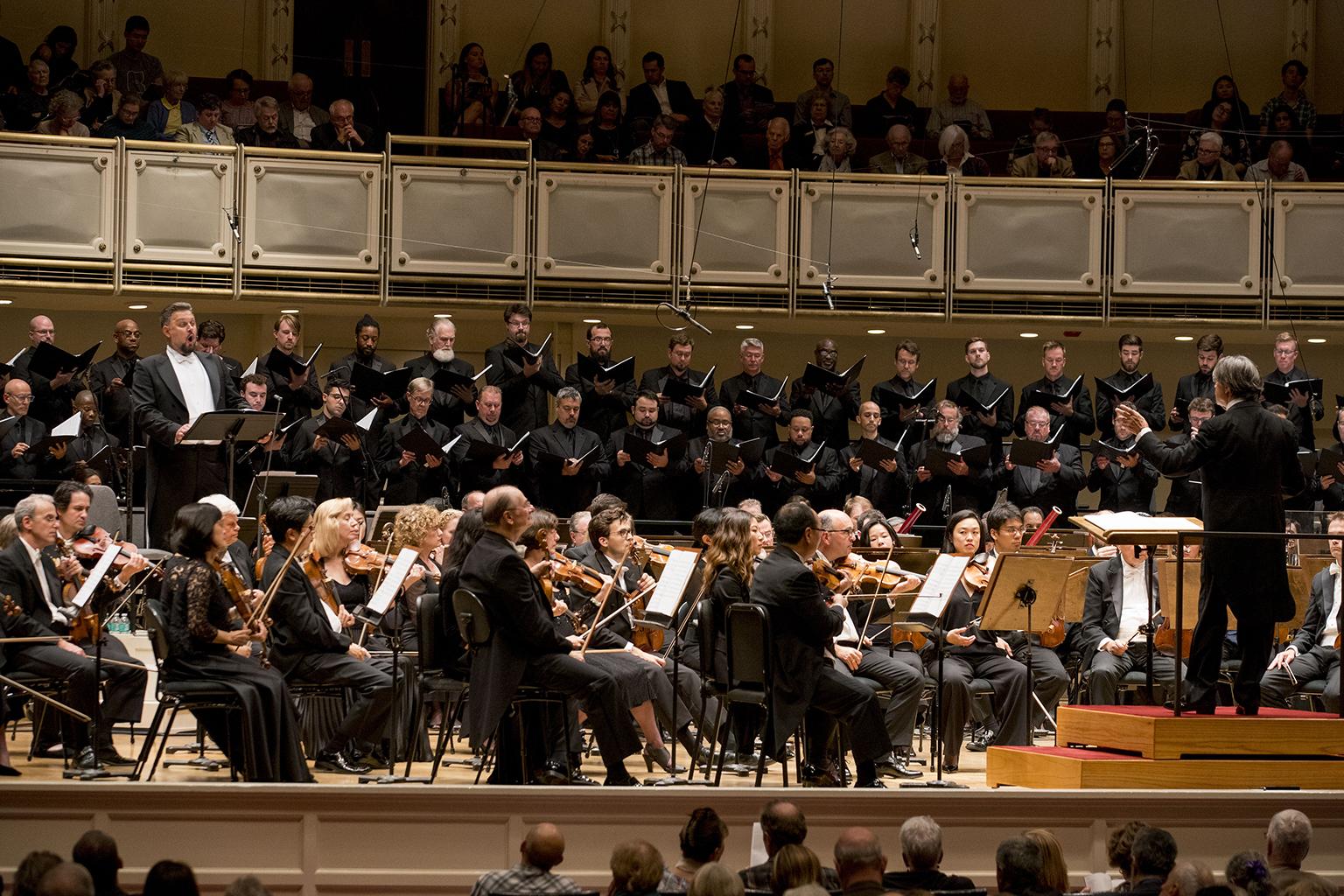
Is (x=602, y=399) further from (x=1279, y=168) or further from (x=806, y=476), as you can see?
(x=1279, y=168)

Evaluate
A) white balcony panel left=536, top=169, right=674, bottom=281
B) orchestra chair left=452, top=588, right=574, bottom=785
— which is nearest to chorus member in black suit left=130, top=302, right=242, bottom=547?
orchestra chair left=452, top=588, right=574, bottom=785

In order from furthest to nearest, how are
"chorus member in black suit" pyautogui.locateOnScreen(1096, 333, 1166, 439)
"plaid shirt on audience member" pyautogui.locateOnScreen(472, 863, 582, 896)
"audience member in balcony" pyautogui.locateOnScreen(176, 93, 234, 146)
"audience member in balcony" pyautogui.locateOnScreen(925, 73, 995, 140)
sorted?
"audience member in balcony" pyautogui.locateOnScreen(925, 73, 995, 140), "audience member in balcony" pyautogui.locateOnScreen(176, 93, 234, 146), "chorus member in black suit" pyautogui.locateOnScreen(1096, 333, 1166, 439), "plaid shirt on audience member" pyautogui.locateOnScreen(472, 863, 582, 896)

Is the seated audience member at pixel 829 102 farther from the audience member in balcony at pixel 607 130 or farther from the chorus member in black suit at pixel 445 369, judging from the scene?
the chorus member in black suit at pixel 445 369

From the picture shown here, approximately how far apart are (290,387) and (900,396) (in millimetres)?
3837

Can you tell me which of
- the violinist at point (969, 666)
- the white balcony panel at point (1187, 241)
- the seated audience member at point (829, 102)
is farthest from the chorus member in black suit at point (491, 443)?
the white balcony panel at point (1187, 241)

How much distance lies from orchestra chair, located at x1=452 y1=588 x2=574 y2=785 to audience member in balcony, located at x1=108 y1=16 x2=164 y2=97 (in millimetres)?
7515

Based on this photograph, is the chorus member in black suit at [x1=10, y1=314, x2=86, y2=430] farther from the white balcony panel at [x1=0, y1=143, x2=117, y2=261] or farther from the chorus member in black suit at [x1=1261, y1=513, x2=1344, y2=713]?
the chorus member in black suit at [x1=1261, y1=513, x2=1344, y2=713]

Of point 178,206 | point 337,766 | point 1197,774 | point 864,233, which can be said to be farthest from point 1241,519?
point 178,206

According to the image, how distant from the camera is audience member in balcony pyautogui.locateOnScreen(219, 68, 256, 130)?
1206 cm

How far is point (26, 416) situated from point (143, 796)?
4555 mm

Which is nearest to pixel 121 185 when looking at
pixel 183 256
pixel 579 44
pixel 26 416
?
pixel 183 256

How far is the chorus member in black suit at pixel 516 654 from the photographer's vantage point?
5973mm

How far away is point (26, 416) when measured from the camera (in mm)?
9461

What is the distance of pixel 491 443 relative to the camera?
9727mm
